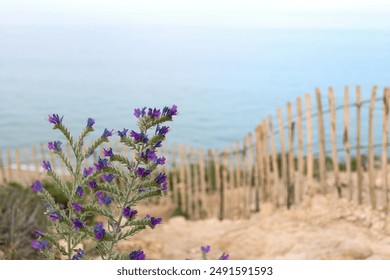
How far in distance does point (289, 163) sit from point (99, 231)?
17.0 feet

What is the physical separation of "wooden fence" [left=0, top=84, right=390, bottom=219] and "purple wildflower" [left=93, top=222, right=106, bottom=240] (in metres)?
4.46

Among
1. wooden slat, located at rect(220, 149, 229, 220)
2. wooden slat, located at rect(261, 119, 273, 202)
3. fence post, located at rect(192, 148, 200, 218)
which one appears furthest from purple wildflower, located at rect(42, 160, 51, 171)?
fence post, located at rect(192, 148, 200, 218)

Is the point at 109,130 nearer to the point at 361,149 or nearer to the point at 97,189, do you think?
the point at 97,189

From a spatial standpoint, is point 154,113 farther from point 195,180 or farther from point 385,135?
point 195,180

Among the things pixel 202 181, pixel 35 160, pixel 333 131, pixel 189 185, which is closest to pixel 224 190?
pixel 202 181

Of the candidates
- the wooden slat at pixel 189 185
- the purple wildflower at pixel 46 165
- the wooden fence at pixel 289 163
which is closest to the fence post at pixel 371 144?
the wooden fence at pixel 289 163

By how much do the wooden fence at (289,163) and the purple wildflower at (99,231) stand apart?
4463 mm

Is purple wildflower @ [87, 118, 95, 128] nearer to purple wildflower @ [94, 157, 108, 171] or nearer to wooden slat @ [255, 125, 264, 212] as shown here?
purple wildflower @ [94, 157, 108, 171]

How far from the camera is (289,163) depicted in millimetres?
6988

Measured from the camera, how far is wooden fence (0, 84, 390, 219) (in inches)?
247

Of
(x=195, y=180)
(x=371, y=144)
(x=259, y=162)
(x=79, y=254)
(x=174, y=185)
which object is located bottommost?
(x=174, y=185)

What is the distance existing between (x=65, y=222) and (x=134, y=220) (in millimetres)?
241

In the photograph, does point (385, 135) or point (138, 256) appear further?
point (385, 135)
